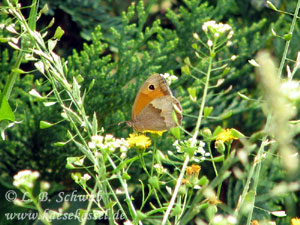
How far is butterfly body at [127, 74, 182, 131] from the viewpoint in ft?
2.63

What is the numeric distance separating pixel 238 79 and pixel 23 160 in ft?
2.62

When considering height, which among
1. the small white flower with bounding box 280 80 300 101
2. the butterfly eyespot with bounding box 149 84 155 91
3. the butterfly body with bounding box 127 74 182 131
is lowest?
the butterfly body with bounding box 127 74 182 131

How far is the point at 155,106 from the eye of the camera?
894 millimetres

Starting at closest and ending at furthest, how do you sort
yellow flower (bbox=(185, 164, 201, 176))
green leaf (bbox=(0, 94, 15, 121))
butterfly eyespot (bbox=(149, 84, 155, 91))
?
yellow flower (bbox=(185, 164, 201, 176)) < green leaf (bbox=(0, 94, 15, 121)) < butterfly eyespot (bbox=(149, 84, 155, 91))

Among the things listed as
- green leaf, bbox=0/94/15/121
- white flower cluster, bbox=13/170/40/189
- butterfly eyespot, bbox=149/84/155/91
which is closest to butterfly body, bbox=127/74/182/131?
butterfly eyespot, bbox=149/84/155/91

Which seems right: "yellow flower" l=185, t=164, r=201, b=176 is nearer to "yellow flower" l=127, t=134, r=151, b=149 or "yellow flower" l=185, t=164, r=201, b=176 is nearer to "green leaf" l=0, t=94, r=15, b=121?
"yellow flower" l=127, t=134, r=151, b=149

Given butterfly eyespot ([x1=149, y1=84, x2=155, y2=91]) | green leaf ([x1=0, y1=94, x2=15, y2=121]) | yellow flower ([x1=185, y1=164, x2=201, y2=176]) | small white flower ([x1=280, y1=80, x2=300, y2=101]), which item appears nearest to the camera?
small white flower ([x1=280, y1=80, x2=300, y2=101])

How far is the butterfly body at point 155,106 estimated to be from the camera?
A: 31.6 inches

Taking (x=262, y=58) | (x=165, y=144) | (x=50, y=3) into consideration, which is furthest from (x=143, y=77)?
(x=262, y=58)

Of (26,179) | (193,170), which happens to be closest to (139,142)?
(193,170)

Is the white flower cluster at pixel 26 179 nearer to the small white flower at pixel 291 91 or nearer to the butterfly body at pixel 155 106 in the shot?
the small white flower at pixel 291 91

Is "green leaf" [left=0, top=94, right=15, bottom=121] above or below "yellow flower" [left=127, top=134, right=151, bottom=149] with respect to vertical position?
below

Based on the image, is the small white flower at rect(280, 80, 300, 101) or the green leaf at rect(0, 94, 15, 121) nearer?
the small white flower at rect(280, 80, 300, 101)

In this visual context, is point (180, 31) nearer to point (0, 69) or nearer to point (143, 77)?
point (143, 77)
